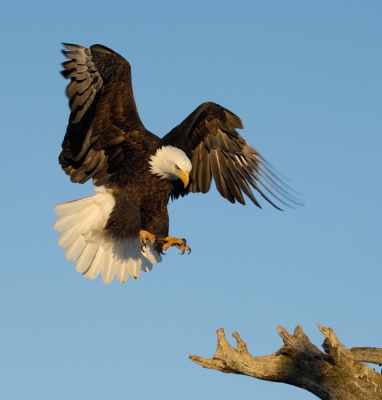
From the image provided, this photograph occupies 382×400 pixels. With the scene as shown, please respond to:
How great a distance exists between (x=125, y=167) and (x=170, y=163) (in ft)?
1.49

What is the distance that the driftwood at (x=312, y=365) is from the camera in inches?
149

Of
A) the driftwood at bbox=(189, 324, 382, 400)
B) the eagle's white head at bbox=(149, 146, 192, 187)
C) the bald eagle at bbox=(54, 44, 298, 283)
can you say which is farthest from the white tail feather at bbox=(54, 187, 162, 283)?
the driftwood at bbox=(189, 324, 382, 400)

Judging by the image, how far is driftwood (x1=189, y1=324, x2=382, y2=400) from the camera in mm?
3797

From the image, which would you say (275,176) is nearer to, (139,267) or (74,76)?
(139,267)

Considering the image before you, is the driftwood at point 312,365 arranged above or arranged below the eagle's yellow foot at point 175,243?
below

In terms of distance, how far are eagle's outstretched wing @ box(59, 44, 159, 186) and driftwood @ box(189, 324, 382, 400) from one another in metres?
2.38

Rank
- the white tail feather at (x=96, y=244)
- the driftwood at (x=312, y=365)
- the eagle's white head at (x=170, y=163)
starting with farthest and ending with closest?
the white tail feather at (x=96, y=244), the eagle's white head at (x=170, y=163), the driftwood at (x=312, y=365)

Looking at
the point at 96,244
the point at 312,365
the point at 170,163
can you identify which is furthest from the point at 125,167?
the point at 312,365

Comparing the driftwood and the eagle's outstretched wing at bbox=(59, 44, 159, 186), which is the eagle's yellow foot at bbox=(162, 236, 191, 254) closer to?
the eagle's outstretched wing at bbox=(59, 44, 159, 186)

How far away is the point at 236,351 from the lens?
397 centimetres

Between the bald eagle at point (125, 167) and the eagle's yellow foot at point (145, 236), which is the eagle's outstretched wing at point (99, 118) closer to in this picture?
the bald eagle at point (125, 167)

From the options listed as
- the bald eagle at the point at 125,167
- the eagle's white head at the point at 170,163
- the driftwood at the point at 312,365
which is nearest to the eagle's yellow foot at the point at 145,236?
the bald eagle at the point at 125,167

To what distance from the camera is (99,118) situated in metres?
5.83

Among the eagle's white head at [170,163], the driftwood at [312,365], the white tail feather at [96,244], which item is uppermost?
the eagle's white head at [170,163]
